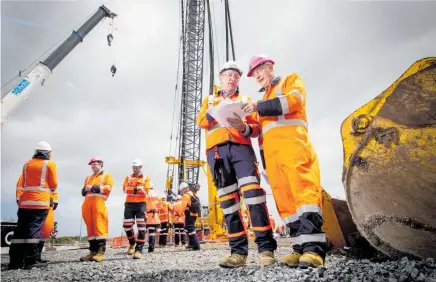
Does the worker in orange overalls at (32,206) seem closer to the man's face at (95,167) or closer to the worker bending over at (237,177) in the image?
the man's face at (95,167)

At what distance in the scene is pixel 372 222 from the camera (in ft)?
6.16

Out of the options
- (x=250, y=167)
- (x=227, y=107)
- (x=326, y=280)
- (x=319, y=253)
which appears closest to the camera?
(x=326, y=280)

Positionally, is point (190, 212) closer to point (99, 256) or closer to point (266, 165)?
point (99, 256)

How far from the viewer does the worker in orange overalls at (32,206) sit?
3.78m

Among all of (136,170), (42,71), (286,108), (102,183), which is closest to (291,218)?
(286,108)

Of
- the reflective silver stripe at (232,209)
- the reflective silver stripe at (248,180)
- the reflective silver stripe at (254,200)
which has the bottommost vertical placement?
the reflective silver stripe at (232,209)

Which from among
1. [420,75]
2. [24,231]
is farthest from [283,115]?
[24,231]

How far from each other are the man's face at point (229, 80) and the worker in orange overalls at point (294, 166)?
0.47 meters

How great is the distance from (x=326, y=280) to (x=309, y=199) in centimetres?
70

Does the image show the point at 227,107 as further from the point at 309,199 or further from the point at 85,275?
the point at 85,275

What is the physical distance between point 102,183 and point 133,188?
865 mm

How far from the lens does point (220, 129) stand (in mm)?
2717

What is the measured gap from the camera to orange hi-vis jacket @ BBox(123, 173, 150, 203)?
18.9ft

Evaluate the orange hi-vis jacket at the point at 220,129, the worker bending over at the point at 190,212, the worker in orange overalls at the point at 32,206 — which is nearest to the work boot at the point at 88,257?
the worker in orange overalls at the point at 32,206
